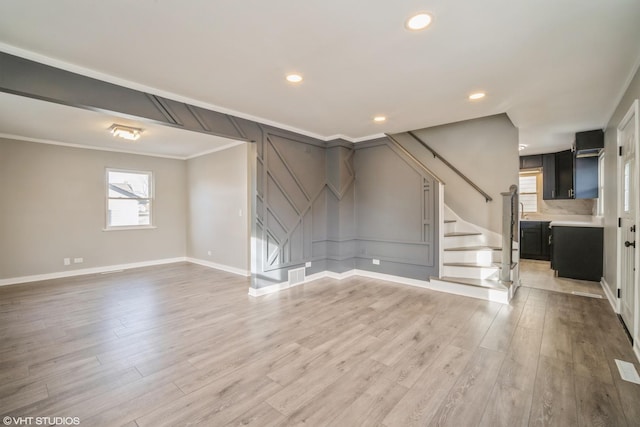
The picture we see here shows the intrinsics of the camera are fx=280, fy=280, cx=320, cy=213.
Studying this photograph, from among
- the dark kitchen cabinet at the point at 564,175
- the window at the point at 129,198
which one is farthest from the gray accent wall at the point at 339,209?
the window at the point at 129,198

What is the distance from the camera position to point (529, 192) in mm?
6980

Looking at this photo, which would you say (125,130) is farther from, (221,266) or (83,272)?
(83,272)

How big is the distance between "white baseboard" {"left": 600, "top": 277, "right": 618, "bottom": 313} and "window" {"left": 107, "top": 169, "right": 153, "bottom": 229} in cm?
834

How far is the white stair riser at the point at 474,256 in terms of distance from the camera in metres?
4.36

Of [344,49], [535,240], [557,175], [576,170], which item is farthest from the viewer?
[535,240]

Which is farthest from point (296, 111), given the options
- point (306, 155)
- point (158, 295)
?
point (158, 295)

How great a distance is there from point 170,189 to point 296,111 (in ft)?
15.3

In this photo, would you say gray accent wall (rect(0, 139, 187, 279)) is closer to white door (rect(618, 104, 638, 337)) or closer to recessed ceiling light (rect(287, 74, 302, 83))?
recessed ceiling light (rect(287, 74, 302, 83))

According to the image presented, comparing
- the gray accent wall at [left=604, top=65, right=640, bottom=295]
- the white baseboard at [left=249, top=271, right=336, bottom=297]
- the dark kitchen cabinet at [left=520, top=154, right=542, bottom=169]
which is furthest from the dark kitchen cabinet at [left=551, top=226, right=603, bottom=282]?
the white baseboard at [left=249, top=271, right=336, bottom=297]

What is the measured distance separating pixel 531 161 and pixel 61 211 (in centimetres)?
1010

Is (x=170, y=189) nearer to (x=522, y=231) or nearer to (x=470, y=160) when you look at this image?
(x=470, y=160)

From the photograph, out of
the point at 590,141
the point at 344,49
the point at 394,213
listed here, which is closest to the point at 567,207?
the point at 590,141

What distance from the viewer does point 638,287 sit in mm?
2350

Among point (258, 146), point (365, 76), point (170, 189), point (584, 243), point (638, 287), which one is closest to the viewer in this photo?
point (638, 287)
